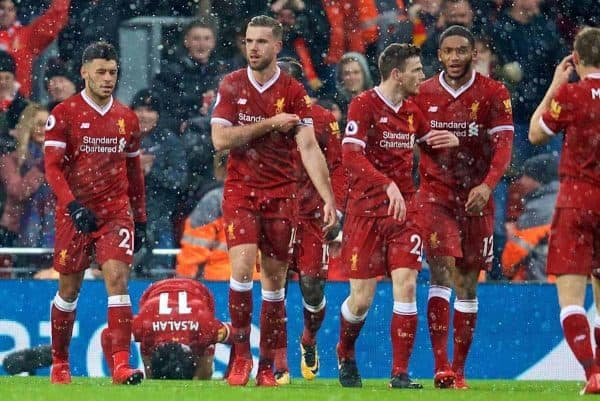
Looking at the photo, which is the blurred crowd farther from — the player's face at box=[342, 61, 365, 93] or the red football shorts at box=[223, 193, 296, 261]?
the red football shorts at box=[223, 193, 296, 261]

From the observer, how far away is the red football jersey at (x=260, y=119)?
10180 millimetres

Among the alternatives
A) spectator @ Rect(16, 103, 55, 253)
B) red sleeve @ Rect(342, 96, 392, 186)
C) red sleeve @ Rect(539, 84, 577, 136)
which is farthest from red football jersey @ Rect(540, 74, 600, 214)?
spectator @ Rect(16, 103, 55, 253)

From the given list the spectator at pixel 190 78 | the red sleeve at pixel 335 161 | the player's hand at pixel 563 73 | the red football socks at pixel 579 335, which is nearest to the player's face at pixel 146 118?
the spectator at pixel 190 78

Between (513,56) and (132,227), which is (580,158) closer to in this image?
(132,227)

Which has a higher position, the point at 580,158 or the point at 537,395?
the point at 580,158

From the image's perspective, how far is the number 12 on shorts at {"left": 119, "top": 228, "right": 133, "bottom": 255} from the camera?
34.3 ft

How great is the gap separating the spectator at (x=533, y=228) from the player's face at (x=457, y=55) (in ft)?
10.6

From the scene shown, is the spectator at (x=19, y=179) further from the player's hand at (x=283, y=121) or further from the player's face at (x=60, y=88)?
the player's hand at (x=283, y=121)

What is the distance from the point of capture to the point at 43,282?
12891mm

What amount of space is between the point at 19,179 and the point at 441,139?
5.10 metres

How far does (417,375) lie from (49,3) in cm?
539

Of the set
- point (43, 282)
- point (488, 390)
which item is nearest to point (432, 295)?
point (488, 390)

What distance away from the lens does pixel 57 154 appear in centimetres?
1037

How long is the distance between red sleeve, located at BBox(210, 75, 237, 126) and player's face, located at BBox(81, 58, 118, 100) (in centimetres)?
87
